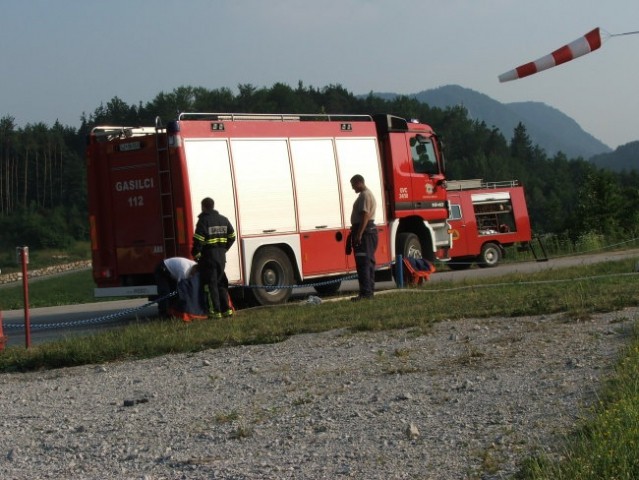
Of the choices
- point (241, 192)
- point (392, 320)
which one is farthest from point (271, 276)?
point (392, 320)

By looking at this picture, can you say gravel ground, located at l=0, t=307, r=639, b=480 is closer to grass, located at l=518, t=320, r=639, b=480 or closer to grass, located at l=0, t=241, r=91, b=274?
grass, located at l=518, t=320, r=639, b=480

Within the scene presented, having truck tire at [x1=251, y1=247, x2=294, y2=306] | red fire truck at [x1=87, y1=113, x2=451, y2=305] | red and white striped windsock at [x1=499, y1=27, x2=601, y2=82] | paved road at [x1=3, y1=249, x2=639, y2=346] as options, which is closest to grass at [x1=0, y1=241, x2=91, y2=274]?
paved road at [x1=3, y1=249, x2=639, y2=346]

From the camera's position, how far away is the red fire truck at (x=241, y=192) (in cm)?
1612

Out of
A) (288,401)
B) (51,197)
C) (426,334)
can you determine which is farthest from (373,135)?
(51,197)

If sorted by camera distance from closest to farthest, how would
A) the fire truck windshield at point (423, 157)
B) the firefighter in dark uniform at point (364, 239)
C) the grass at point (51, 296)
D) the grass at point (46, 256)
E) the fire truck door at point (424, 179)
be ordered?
the firefighter in dark uniform at point (364, 239), the fire truck door at point (424, 179), the fire truck windshield at point (423, 157), the grass at point (51, 296), the grass at point (46, 256)

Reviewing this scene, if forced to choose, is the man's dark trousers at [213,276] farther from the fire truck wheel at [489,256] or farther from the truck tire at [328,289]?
the fire truck wheel at [489,256]

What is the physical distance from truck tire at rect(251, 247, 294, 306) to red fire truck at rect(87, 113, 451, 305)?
0.7 inches

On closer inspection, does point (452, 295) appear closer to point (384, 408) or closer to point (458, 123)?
point (384, 408)

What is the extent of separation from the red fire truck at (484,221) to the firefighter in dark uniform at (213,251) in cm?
1580

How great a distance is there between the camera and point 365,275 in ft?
50.7

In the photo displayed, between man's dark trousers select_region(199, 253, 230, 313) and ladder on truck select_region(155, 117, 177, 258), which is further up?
ladder on truck select_region(155, 117, 177, 258)

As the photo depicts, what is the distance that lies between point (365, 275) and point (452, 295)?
144 centimetres

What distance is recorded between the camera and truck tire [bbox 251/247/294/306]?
1680 cm

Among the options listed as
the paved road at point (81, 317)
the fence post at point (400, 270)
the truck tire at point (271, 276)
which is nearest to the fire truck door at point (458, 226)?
the paved road at point (81, 317)
